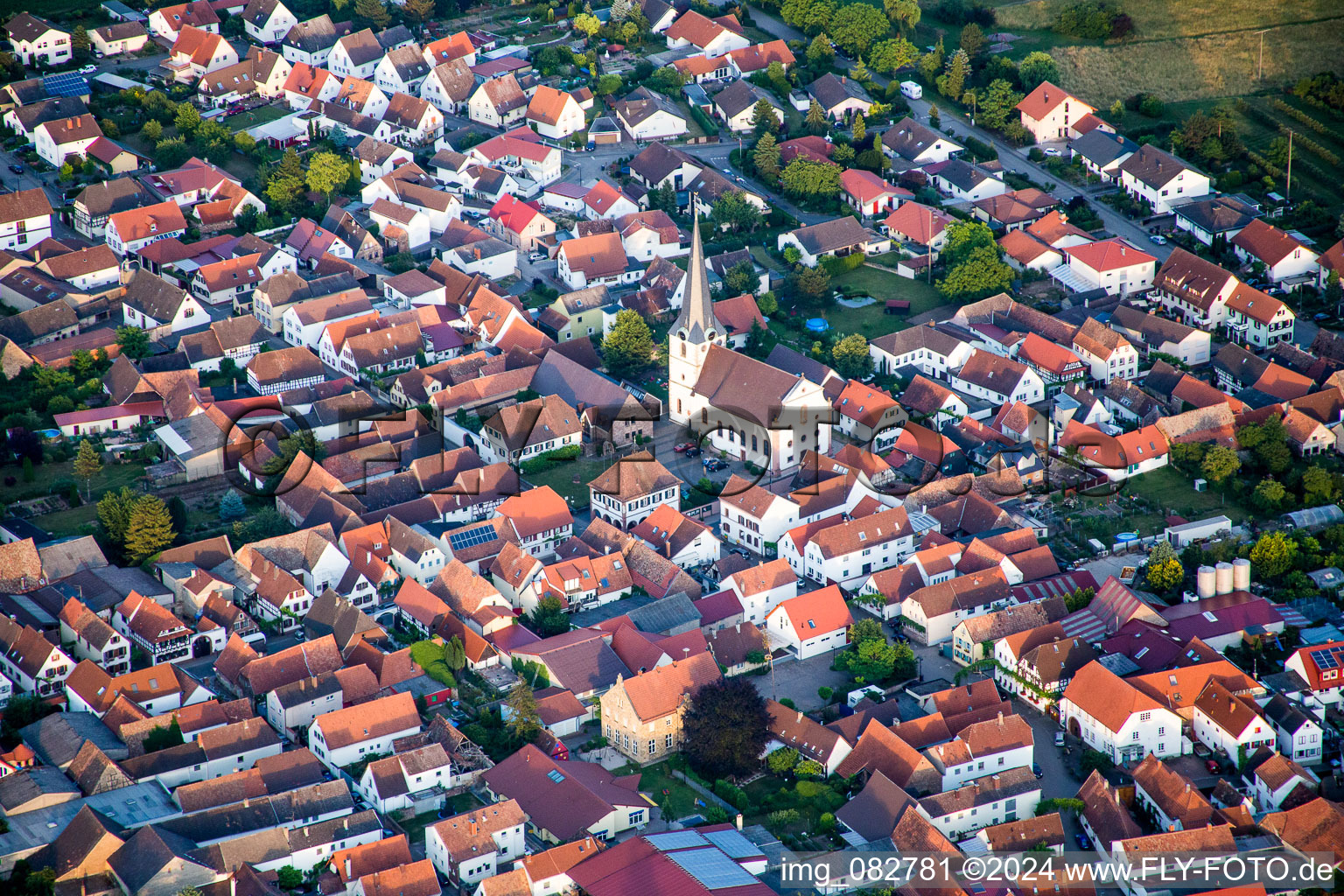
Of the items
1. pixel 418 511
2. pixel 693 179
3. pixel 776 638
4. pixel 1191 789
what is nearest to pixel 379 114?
pixel 693 179

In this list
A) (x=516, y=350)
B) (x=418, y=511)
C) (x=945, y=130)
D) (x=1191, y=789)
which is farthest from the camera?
(x=945, y=130)

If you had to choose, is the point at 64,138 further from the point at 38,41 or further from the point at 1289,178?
the point at 1289,178

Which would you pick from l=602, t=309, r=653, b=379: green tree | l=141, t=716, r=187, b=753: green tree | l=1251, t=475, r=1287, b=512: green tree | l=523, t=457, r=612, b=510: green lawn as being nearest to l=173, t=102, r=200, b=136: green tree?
l=602, t=309, r=653, b=379: green tree

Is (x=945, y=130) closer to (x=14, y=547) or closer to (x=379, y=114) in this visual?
(x=379, y=114)

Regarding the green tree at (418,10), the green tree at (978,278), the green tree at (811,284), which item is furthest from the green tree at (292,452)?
the green tree at (418,10)

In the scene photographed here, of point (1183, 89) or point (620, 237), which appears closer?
point (620, 237)

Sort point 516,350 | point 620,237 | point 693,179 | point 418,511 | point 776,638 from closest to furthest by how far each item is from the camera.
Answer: point 776,638 → point 418,511 → point 516,350 → point 620,237 → point 693,179

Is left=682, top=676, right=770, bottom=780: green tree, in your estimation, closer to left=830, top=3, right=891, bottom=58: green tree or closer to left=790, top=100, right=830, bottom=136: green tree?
left=790, top=100, right=830, bottom=136: green tree
